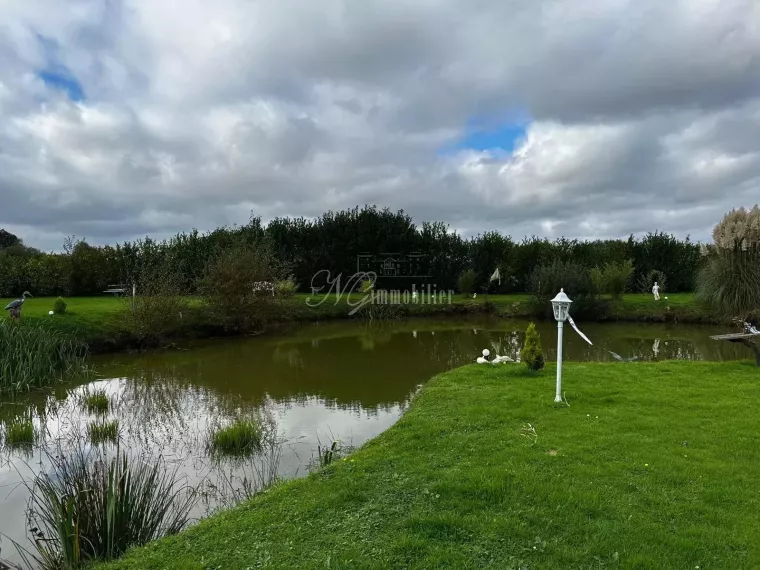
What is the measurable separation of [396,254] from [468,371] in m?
20.7

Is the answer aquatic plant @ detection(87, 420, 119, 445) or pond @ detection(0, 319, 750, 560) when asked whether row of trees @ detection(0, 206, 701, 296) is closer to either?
pond @ detection(0, 319, 750, 560)

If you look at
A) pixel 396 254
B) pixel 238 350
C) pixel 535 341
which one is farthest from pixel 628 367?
pixel 396 254

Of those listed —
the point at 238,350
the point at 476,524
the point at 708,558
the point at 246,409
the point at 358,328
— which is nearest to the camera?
the point at 708,558

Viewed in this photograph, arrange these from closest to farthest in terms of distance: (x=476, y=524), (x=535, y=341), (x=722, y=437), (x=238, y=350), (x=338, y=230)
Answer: (x=476, y=524) < (x=722, y=437) < (x=535, y=341) < (x=238, y=350) < (x=338, y=230)

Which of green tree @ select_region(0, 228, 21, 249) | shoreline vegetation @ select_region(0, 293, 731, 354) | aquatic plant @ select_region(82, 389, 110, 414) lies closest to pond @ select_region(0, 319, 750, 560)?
aquatic plant @ select_region(82, 389, 110, 414)

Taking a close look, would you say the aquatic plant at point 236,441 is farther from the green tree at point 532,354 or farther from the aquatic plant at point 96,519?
the green tree at point 532,354

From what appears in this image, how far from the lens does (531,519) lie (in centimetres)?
364

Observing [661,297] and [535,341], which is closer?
[535,341]

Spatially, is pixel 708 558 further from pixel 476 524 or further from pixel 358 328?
pixel 358 328

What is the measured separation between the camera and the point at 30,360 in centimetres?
1033

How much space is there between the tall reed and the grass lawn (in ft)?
26.6

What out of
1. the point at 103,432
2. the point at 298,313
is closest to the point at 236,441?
the point at 103,432

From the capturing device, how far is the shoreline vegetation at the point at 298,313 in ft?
49.7

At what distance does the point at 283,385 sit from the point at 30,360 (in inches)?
201
